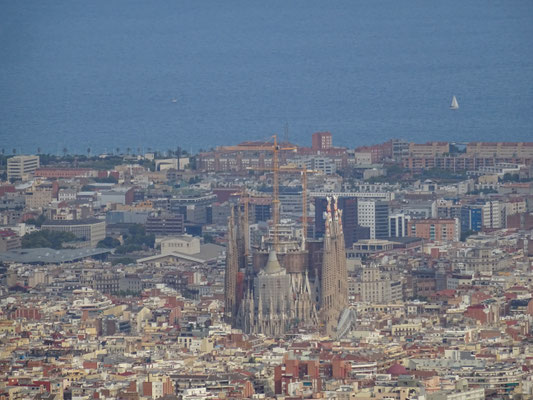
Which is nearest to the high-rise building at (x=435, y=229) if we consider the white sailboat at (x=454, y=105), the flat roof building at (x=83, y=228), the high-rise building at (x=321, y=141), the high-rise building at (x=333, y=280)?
the flat roof building at (x=83, y=228)

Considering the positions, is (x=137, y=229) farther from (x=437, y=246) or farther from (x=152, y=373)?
(x=152, y=373)

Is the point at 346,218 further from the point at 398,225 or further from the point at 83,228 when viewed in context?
the point at 83,228

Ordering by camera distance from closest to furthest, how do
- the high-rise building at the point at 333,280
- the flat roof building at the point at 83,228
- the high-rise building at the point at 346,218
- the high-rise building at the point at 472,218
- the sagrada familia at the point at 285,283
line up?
the sagrada familia at the point at 285,283 → the high-rise building at the point at 333,280 → the high-rise building at the point at 346,218 → the flat roof building at the point at 83,228 → the high-rise building at the point at 472,218

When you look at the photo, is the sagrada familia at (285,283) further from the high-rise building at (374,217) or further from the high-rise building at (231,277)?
the high-rise building at (374,217)

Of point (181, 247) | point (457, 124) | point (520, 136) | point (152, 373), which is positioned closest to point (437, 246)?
point (181, 247)

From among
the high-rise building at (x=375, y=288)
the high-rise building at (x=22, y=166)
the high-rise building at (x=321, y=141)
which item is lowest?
the high-rise building at (x=375, y=288)

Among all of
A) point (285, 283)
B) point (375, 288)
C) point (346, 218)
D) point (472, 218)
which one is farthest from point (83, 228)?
point (285, 283)

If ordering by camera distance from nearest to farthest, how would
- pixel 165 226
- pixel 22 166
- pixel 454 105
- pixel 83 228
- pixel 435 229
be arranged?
pixel 435 229, pixel 83 228, pixel 165 226, pixel 22 166, pixel 454 105
